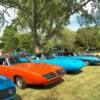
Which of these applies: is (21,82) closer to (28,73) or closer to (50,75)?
(28,73)

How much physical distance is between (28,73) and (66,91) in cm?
144

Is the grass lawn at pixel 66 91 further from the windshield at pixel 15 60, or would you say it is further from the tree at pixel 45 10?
the tree at pixel 45 10

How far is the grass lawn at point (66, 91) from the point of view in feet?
24.9

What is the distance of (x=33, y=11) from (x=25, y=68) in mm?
11244

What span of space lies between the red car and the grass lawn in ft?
1.06

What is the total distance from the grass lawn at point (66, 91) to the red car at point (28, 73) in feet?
1.06

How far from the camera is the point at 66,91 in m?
8.20

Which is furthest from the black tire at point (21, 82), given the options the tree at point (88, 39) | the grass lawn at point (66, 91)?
the tree at point (88, 39)

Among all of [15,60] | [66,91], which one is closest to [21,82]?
[15,60]

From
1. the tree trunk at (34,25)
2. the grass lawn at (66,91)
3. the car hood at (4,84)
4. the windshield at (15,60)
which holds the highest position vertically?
the tree trunk at (34,25)

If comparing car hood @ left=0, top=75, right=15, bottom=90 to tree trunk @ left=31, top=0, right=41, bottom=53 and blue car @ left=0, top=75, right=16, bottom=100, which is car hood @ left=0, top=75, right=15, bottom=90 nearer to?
blue car @ left=0, top=75, right=16, bottom=100

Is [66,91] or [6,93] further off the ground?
[6,93]

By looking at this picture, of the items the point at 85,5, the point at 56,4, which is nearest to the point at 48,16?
the point at 56,4


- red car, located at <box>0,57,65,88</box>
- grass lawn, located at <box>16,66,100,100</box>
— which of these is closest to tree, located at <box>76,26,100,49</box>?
grass lawn, located at <box>16,66,100,100</box>
